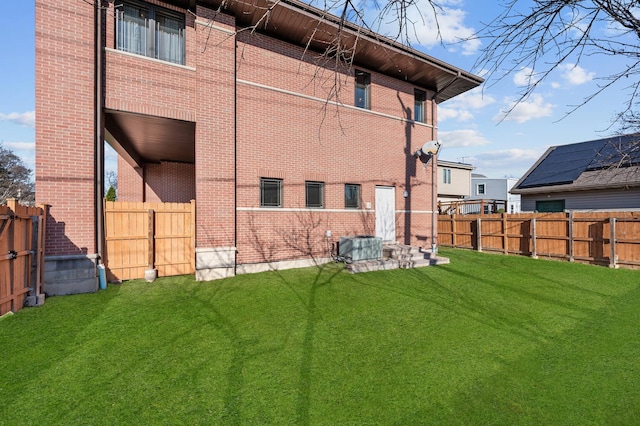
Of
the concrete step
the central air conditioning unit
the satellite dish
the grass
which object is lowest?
the grass

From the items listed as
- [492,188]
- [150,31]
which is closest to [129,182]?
[150,31]

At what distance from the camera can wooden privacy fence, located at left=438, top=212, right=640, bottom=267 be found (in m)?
9.70

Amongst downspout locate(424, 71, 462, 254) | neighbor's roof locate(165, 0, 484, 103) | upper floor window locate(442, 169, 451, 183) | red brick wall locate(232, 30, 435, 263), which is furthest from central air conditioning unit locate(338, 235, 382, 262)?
upper floor window locate(442, 169, 451, 183)

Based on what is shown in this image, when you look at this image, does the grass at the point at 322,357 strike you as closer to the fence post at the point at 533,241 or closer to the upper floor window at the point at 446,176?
the fence post at the point at 533,241

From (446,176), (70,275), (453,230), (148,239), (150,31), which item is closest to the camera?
(70,275)

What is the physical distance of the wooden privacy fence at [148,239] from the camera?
749 centimetres

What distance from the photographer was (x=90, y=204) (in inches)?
266

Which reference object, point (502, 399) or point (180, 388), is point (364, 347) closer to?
point (502, 399)

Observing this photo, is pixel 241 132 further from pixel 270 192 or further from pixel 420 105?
pixel 420 105

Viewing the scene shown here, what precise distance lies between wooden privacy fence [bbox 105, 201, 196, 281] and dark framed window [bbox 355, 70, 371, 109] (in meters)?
7.16

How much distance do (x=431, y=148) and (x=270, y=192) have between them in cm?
701

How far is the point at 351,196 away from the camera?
35.6 feet

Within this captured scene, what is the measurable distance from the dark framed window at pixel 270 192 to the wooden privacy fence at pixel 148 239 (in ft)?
6.65

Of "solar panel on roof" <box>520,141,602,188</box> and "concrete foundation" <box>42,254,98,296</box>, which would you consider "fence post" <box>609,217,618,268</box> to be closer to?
"solar panel on roof" <box>520,141,602,188</box>
